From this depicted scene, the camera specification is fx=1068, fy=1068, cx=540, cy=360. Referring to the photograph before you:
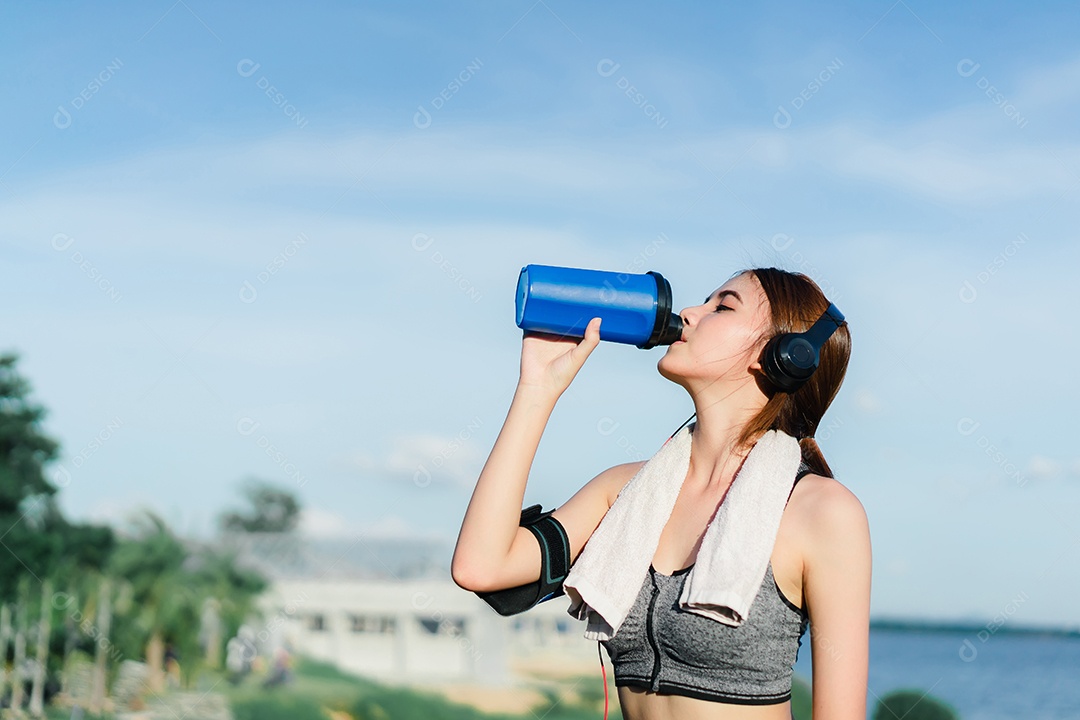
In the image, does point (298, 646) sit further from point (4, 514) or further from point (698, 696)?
point (698, 696)

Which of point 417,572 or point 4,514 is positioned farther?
point 4,514

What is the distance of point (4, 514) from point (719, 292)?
2202cm

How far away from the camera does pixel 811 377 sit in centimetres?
210

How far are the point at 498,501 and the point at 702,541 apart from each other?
392 millimetres

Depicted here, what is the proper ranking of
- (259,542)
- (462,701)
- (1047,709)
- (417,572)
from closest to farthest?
1. (462,701)
2. (417,572)
3. (259,542)
4. (1047,709)

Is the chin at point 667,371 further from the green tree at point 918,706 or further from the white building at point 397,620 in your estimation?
the white building at point 397,620

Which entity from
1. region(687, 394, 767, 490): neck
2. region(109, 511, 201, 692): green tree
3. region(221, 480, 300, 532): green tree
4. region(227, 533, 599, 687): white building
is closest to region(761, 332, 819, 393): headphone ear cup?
region(687, 394, 767, 490): neck

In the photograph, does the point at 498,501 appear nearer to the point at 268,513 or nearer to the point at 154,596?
the point at 154,596

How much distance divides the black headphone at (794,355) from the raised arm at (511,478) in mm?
337

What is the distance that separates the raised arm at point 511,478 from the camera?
2.04 m

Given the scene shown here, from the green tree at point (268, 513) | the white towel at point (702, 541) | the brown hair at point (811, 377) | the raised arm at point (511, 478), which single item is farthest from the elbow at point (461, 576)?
the green tree at point (268, 513)

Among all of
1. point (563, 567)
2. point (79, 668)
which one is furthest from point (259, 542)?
point (563, 567)

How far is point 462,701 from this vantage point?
54.2ft

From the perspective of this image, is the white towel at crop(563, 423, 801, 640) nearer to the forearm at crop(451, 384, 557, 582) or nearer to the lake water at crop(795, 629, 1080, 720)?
the forearm at crop(451, 384, 557, 582)
